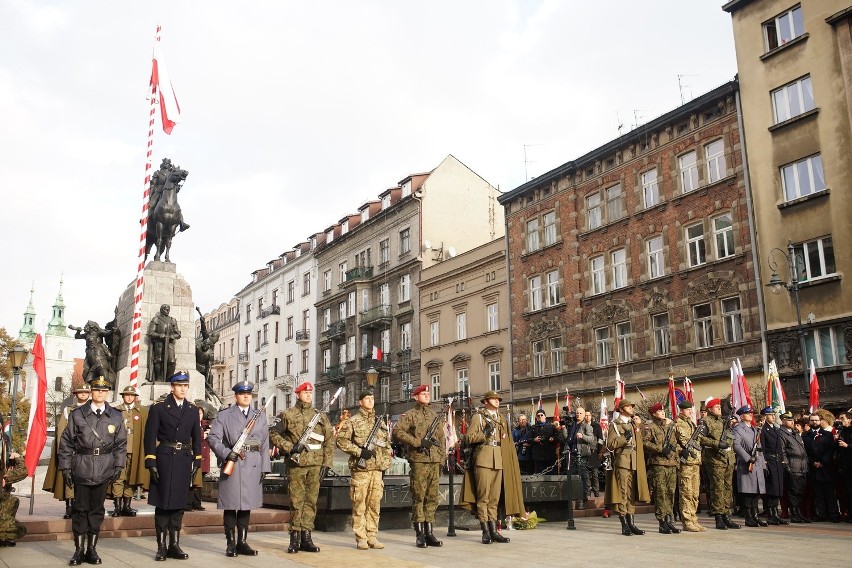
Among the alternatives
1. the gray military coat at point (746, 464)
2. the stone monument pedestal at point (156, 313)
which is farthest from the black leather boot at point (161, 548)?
the gray military coat at point (746, 464)

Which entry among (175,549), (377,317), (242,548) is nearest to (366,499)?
(242,548)

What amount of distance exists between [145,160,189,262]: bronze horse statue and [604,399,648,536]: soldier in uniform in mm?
11169

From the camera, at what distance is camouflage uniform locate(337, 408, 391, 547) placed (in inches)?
410

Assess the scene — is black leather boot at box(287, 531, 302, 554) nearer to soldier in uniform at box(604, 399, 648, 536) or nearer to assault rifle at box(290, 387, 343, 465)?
assault rifle at box(290, 387, 343, 465)

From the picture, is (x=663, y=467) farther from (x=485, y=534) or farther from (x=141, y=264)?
(x=141, y=264)

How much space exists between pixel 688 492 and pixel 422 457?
4.70 m

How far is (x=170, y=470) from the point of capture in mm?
9039

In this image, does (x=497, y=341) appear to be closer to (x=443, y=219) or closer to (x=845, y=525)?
(x=443, y=219)

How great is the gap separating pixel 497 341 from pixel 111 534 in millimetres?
29012

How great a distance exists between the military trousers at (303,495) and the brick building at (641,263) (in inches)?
814

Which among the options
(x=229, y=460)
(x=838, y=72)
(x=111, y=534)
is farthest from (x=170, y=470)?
(x=838, y=72)

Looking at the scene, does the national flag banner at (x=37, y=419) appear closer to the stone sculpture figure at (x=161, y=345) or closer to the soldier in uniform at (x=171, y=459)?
the stone sculpture figure at (x=161, y=345)

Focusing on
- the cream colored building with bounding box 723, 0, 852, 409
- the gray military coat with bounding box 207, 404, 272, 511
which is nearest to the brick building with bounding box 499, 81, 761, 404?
the cream colored building with bounding box 723, 0, 852, 409

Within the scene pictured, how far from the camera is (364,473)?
34.6 feet
